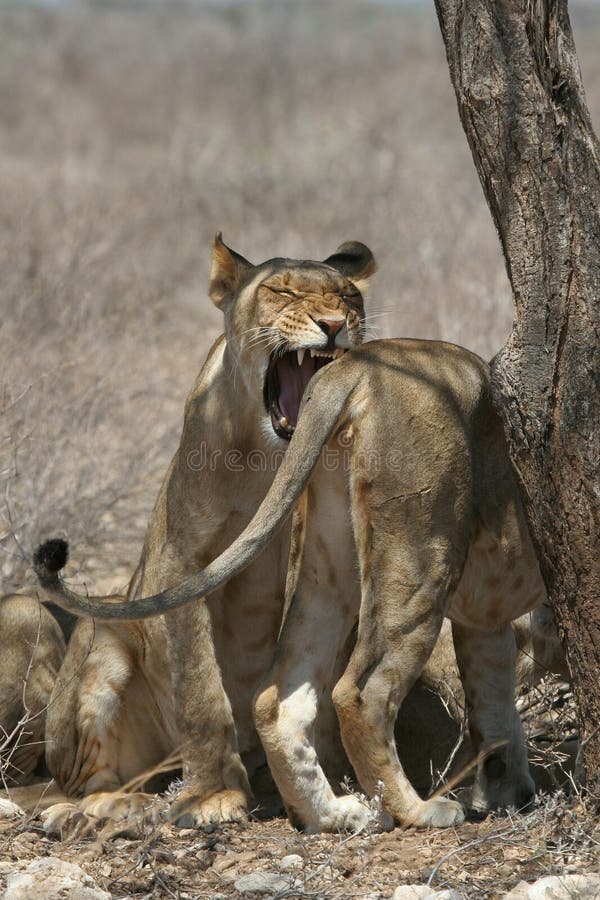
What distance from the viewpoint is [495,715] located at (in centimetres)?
452

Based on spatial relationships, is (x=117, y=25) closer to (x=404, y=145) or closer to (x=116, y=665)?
(x=404, y=145)

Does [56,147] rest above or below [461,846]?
above

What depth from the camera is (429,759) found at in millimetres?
4820

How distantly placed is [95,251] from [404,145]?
825 cm

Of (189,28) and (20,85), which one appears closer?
(20,85)

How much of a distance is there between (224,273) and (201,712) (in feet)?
5.01

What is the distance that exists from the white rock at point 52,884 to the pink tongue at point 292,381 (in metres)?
1.70

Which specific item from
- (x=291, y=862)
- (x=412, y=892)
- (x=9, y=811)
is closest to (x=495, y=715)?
(x=291, y=862)

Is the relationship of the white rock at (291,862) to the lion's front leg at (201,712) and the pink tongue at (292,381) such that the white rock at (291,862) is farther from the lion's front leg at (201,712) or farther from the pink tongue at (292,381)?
the pink tongue at (292,381)

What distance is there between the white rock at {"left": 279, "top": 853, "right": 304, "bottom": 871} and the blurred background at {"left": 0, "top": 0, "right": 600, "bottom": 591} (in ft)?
6.50

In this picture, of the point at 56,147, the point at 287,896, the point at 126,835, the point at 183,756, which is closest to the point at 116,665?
the point at 183,756

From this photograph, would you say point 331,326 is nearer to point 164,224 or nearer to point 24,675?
point 24,675

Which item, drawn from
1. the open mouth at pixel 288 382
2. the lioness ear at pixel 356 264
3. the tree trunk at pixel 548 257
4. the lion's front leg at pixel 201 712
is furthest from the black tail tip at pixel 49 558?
the lioness ear at pixel 356 264

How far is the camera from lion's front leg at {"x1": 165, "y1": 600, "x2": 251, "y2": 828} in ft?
14.9
